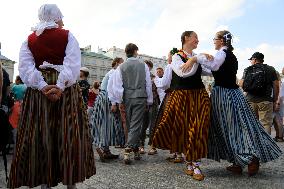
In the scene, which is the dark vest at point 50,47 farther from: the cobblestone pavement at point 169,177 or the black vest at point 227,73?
the black vest at point 227,73

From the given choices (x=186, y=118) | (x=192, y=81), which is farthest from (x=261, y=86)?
(x=186, y=118)

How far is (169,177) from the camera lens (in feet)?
13.3

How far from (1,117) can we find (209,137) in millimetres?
2321

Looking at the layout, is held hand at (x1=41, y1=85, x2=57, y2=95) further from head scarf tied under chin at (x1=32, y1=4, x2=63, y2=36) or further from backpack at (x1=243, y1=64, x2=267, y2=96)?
backpack at (x1=243, y1=64, x2=267, y2=96)

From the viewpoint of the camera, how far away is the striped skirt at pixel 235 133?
410 cm

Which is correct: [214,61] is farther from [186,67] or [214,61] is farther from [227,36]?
[227,36]

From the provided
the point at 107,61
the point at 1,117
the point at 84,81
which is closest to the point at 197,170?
the point at 1,117

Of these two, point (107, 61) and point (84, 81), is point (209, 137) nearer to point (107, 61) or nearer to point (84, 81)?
point (84, 81)

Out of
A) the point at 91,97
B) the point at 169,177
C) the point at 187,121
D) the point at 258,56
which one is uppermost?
the point at 258,56

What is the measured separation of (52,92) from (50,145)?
43cm

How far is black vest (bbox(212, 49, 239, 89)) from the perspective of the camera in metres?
4.29

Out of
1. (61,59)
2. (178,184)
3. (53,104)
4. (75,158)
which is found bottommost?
(178,184)

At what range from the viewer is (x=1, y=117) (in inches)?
134

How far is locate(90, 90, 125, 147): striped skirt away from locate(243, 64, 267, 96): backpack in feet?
9.00
